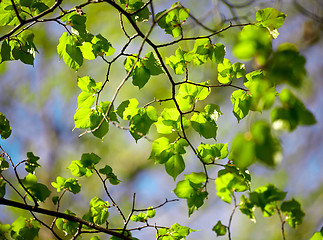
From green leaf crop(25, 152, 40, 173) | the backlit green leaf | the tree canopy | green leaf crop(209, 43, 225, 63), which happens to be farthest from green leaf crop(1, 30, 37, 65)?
the backlit green leaf

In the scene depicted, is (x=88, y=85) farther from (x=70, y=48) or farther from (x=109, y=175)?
(x=109, y=175)

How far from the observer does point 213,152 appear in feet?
2.48

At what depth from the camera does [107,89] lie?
404 cm

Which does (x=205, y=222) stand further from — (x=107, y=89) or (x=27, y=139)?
(x=27, y=139)

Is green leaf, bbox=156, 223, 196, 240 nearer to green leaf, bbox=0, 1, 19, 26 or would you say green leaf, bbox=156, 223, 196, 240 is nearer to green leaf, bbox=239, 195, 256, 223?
green leaf, bbox=239, 195, 256, 223

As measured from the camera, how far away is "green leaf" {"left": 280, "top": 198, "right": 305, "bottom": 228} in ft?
2.12

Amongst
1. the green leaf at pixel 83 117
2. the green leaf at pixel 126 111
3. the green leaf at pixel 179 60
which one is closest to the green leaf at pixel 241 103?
the green leaf at pixel 179 60

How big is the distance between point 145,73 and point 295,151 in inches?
105

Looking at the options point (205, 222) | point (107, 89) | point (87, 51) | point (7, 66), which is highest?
point (107, 89)

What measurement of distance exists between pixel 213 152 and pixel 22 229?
0.49m

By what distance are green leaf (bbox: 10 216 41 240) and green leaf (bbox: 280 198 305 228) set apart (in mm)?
575

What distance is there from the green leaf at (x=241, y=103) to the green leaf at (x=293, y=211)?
9.4 inches

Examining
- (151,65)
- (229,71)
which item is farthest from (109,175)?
(229,71)

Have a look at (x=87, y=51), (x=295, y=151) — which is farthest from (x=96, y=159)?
(x=295, y=151)
